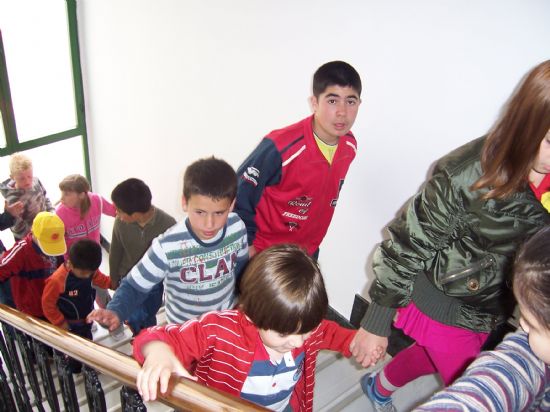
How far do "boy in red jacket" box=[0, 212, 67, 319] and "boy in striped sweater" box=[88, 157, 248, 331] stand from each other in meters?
1.35

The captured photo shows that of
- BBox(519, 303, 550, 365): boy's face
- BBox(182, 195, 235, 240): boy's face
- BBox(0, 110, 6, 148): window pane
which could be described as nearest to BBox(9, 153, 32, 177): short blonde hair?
BBox(0, 110, 6, 148): window pane

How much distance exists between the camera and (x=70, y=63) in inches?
195

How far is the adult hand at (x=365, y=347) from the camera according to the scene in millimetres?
1510

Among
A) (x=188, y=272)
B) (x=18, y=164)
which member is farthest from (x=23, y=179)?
(x=188, y=272)

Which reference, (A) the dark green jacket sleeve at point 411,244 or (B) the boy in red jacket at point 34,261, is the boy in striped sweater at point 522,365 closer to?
(A) the dark green jacket sleeve at point 411,244

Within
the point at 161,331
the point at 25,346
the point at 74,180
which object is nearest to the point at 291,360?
the point at 161,331

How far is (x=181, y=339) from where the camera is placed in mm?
1259

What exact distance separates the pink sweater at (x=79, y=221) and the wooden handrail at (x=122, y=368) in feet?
7.30

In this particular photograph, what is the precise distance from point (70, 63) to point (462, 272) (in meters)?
4.74

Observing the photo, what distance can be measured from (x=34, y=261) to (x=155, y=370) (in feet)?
7.35

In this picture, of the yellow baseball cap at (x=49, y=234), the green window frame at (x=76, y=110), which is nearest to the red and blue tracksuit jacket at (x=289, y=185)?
the yellow baseball cap at (x=49, y=234)

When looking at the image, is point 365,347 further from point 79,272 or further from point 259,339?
point 79,272

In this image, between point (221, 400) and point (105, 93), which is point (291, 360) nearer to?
point (221, 400)

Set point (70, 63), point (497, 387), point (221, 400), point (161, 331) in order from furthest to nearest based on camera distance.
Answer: point (70, 63) → point (161, 331) → point (221, 400) → point (497, 387)
